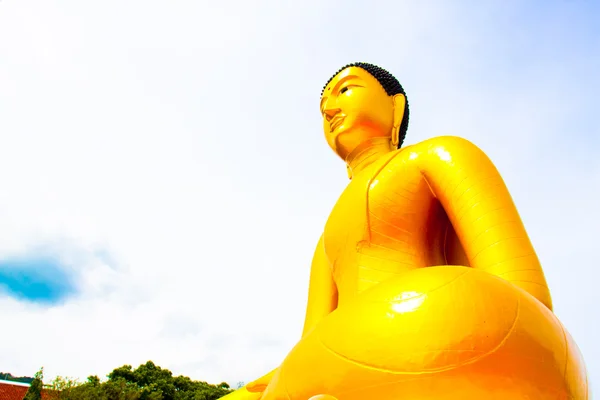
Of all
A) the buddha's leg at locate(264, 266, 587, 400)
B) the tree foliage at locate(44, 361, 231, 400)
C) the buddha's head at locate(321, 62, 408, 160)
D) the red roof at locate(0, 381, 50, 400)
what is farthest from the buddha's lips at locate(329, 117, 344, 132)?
the red roof at locate(0, 381, 50, 400)

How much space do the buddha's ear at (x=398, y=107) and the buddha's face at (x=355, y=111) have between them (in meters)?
0.04

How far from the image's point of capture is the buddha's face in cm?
409

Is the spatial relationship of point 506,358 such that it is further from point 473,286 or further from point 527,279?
point 527,279

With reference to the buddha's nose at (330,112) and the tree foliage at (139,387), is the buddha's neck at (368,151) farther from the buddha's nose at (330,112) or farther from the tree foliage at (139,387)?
the tree foliage at (139,387)

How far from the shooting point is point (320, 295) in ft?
13.7

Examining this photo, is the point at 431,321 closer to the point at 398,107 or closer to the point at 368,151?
the point at 368,151

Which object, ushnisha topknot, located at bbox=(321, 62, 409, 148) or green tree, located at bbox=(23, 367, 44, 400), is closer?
ushnisha topknot, located at bbox=(321, 62, 409, 148)

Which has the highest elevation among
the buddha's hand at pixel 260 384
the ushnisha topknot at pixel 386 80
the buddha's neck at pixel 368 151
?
the ushnisha topknot at pixel 386 80

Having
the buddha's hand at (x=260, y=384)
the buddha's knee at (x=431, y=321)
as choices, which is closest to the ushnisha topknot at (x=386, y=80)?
the buddha's hand at (x=260, y=384)

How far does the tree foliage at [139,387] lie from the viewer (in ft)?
53.0

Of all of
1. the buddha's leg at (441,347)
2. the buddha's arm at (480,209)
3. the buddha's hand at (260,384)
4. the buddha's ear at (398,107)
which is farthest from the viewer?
the buddha's ear at (398,107)

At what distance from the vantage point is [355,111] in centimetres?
409

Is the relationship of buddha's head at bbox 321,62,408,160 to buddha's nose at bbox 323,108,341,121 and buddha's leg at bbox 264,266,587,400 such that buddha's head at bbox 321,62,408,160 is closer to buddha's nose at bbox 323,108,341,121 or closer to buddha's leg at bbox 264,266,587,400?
buddha's nose at bbox 323,108,341,121

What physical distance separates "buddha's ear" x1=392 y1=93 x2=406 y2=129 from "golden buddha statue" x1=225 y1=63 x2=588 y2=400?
0.01 meters
